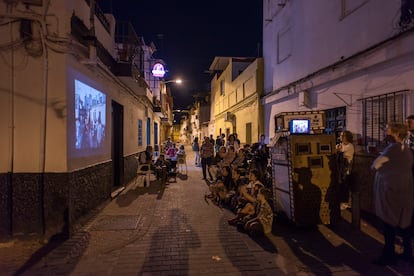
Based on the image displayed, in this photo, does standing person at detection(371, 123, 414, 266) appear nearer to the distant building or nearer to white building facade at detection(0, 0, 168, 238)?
white building facade at detection(0, 0, 168, 238)

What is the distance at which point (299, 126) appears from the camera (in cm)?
639

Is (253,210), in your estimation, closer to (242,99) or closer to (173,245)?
(173,245)

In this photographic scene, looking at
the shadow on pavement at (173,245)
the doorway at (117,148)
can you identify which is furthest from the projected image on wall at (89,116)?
the shadow on pavement at (173,245)

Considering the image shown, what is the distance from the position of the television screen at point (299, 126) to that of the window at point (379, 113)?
4.94ft

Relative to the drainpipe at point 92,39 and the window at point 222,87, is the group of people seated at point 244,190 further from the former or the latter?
the window at point 222,87

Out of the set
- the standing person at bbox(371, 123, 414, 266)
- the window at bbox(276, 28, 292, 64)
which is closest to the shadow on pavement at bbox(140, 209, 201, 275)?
the standing person at bbox(371, 123, 414, 266)

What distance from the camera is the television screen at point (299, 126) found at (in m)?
6.32

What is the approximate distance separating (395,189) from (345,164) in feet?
7.06

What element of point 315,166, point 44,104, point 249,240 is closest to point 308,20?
point 315,166

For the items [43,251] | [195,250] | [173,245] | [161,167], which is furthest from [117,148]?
[195,250]

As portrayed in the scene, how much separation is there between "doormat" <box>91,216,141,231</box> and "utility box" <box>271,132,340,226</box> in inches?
124

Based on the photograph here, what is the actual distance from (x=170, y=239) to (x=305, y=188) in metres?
2.63

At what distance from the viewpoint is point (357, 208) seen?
5.87m

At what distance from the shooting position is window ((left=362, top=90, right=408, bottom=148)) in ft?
19.5
